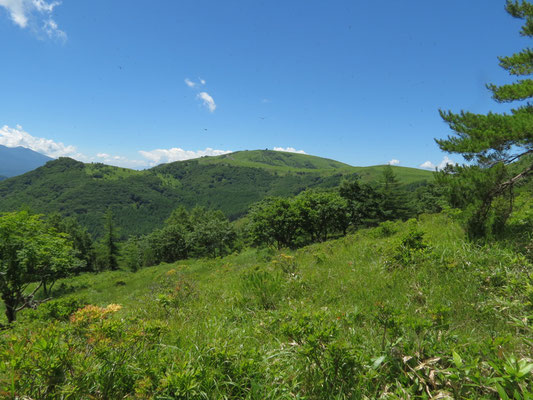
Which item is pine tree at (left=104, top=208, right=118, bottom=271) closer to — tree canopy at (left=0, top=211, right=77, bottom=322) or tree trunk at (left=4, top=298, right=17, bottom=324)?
tree canopy at (left=0, top=211, right=77, bottom=322)

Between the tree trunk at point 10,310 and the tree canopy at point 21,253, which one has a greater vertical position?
the tree canopy at point 21,253

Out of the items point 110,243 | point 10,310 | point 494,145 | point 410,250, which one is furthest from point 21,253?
point 110,243

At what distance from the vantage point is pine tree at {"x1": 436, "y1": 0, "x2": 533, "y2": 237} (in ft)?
19.1

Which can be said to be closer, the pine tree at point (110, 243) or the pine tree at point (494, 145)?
the pine tree at point (494, 145)

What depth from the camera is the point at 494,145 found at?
6.22 meters

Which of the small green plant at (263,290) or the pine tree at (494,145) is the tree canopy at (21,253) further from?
the pine tree at (494,145)

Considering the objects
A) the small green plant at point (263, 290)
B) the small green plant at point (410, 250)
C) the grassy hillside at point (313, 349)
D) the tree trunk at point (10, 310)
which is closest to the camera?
the grassy hillside at point (313, 349)

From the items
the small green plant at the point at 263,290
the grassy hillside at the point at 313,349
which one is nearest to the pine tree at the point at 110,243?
the grassy hillside at the point at 313,349

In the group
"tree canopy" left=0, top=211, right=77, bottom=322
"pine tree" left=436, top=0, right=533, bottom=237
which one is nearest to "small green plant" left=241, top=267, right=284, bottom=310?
"pine tree" left=436, top=0, right=533, bottom=237

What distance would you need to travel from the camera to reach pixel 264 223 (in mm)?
31609

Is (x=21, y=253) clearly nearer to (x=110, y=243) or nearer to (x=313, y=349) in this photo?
(x=313, y=349)

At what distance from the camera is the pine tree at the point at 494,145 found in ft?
19.1

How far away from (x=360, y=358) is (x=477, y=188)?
605 centimetres

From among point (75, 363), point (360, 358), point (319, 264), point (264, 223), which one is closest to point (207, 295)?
point (319, 264)
